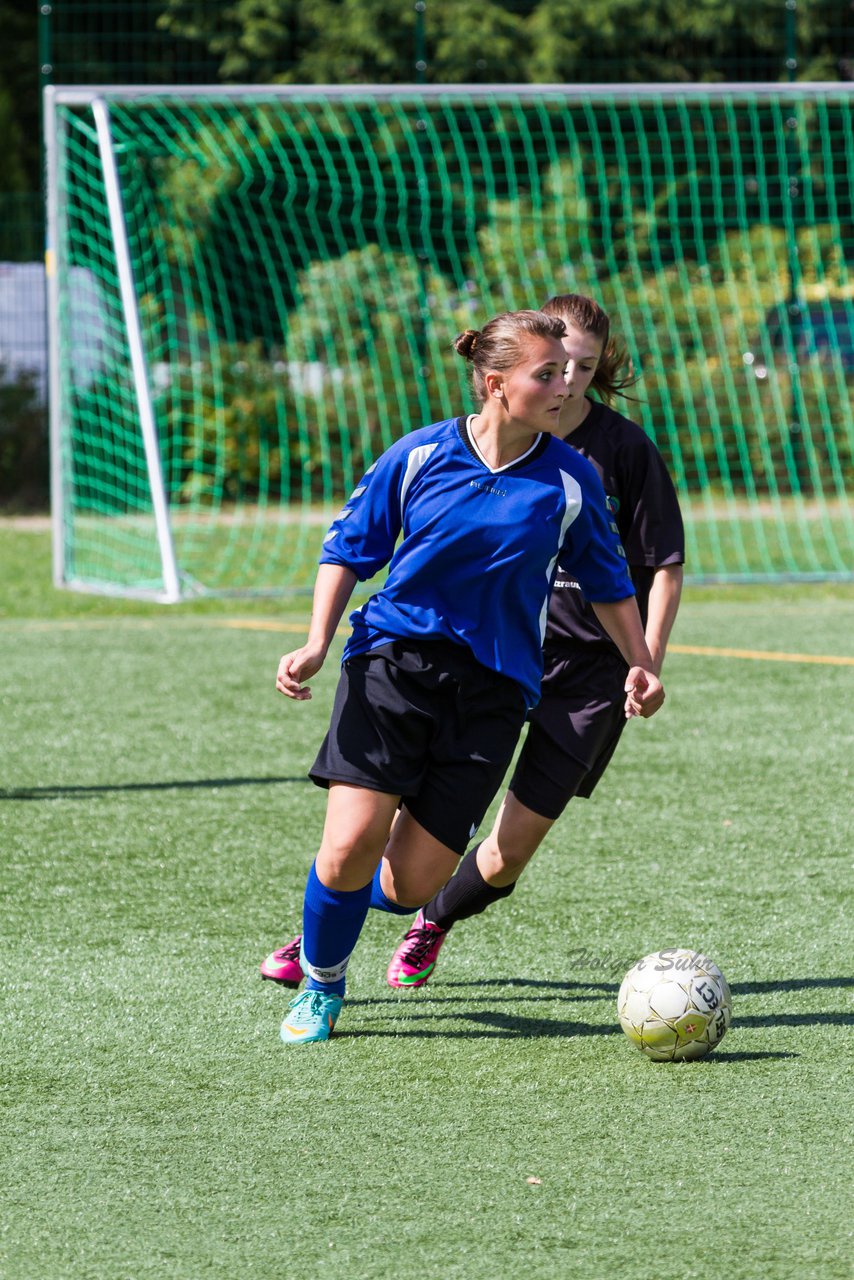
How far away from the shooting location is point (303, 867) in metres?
5.39

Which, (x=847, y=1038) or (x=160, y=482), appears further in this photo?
(x=160, y=482)

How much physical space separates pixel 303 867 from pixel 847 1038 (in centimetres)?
204

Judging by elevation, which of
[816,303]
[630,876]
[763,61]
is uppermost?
[763,61]

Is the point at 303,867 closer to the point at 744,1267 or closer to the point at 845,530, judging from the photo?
the point at 744,1267

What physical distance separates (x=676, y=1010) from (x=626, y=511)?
1.23 m

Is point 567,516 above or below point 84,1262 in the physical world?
above

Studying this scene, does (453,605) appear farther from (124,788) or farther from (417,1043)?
(124,788)

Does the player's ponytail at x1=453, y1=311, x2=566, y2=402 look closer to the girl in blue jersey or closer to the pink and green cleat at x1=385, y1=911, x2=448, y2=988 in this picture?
the girl in blue jersey

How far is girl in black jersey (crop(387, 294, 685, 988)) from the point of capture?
13.5 feet

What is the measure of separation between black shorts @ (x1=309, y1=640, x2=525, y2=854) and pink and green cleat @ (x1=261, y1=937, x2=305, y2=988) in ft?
1.98

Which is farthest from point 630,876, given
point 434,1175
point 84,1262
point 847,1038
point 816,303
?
point 816,303

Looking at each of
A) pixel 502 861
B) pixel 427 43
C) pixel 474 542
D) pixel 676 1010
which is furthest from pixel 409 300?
pixel 676 1010

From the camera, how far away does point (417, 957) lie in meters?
4.32

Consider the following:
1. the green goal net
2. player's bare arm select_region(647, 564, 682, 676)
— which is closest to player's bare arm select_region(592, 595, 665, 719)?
player's bare arm select_region(647, 564, 682, 676)
